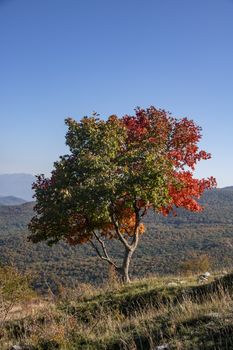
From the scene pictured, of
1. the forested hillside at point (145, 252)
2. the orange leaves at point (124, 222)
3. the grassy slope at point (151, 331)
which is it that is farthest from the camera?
the forested hillside at point (145, 252)

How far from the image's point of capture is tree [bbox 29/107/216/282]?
18.1 meters

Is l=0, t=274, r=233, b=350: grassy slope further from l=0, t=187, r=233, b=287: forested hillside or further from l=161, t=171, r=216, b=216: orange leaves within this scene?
l=0, t=187, r=233, b=287: forested hillside

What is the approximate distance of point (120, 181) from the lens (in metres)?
18.2

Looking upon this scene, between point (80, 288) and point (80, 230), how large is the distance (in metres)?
3.80

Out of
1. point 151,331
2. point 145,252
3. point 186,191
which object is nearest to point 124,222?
point 186,191

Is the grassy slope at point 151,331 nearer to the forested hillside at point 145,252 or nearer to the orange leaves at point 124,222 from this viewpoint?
the orange leaves at point 124,222

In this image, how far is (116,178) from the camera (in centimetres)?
1830

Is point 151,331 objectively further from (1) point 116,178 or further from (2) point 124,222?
(2) point 124,222

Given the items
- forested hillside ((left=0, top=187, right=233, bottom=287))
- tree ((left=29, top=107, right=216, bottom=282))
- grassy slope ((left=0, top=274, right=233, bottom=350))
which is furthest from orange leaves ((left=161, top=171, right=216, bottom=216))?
forested hillside ((left=0, top=187, right=233, bottom=287))

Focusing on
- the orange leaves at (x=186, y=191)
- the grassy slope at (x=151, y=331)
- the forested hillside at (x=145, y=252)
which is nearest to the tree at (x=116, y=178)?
the orange leaves at (x=186, y=191)

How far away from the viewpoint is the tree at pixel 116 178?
18109 millimetres

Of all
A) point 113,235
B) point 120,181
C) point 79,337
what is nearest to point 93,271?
point 113,235

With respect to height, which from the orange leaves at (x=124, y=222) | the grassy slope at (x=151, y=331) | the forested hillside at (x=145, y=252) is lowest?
the forested hillside at (x=145, y=252)

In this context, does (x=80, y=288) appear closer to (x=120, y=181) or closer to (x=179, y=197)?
(x=120, y=181)
